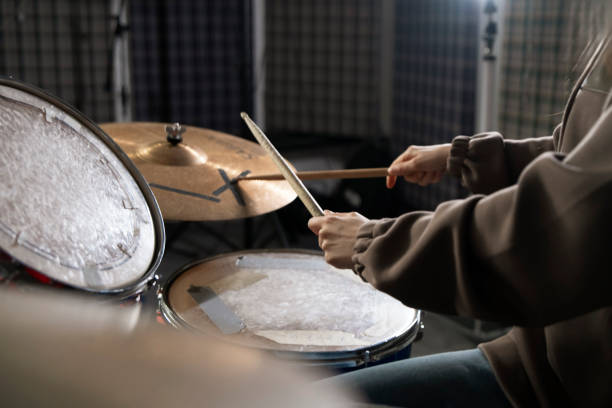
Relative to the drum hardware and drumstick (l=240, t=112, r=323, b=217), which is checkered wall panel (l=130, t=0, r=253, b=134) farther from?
Answer: drumstick (l=240, t=112, r=323, b=217)

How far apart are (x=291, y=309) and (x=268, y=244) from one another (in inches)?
70.8

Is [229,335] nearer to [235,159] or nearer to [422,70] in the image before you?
[235,159]

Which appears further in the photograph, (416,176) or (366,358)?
(416,176)

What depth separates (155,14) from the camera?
3.22 metres

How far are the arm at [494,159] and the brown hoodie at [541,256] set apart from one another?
9.2 inches

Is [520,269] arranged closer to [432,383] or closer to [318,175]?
[432,383]

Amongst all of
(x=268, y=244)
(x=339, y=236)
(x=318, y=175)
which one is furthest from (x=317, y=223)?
(x=268, y=244)

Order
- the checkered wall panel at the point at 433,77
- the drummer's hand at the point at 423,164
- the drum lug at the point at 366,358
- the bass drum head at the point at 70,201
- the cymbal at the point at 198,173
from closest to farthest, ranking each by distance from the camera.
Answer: the bass drum head at the point at 70,201, the drum lug at the point at 366,358, the drummer's hand at the point at 423,164, the cymbal at the point at 198,173, the checkered wall panel at the point at 433,77

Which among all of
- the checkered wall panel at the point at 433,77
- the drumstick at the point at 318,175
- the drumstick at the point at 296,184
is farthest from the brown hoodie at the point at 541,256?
the checkered wall panel at the point at 433,77

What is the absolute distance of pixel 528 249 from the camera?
24.0 inches

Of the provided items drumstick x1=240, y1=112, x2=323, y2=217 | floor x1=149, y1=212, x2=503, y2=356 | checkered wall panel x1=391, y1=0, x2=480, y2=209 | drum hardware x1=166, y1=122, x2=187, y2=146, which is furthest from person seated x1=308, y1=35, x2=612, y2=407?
checkered wall panel x1=391, y1=0, x2=480, y2=209

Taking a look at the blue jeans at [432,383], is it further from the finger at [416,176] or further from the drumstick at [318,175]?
the drumstick at [318,175]

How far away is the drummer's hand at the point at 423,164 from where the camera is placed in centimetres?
120

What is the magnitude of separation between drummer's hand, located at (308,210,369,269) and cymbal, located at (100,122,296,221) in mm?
549
